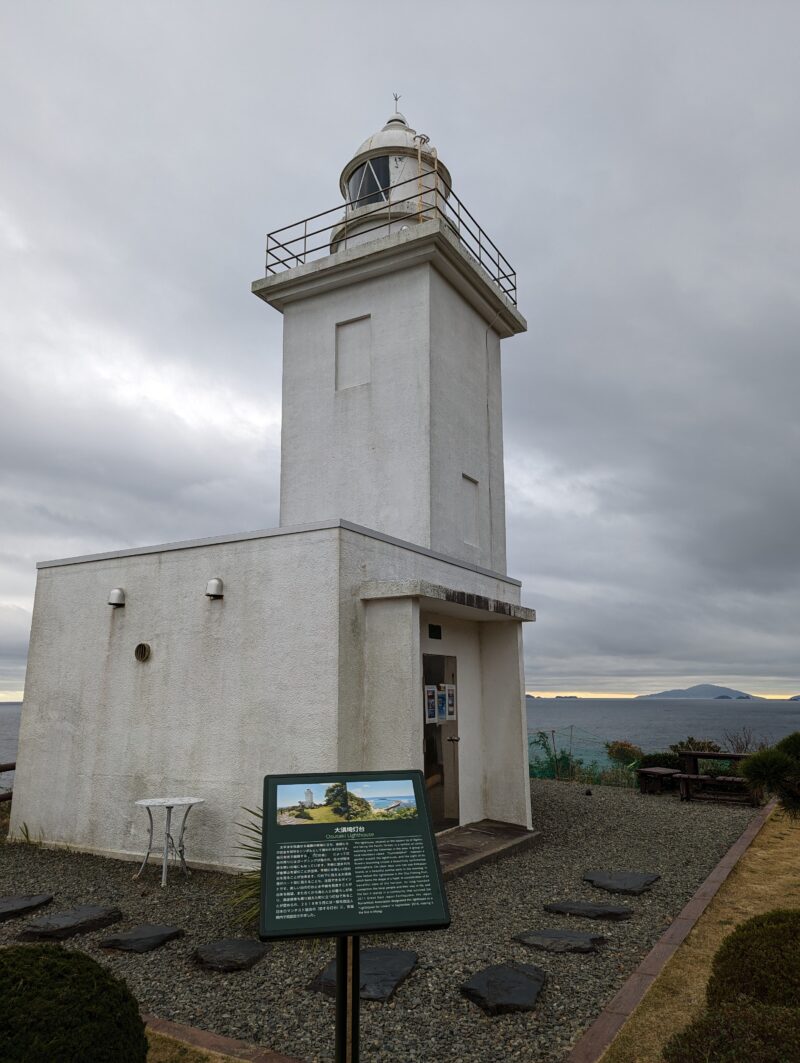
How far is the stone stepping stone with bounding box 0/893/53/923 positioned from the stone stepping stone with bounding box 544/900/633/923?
4610 mm

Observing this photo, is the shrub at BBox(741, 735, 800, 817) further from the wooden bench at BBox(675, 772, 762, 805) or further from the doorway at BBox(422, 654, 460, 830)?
the wooden bench at BBox(675, 772, 762, 805)

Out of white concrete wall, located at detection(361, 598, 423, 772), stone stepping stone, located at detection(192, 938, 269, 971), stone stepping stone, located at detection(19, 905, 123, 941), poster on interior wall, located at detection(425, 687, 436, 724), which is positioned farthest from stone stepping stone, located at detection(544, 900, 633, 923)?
stone stepping stone, located at detection(19, 905, 123, 941)

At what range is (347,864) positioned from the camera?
11.1 ft

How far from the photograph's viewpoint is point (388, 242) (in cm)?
1165

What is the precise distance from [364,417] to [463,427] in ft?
5.46

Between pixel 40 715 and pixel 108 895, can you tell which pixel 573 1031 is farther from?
pixel 40 715

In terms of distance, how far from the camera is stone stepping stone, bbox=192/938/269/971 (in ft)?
16.7

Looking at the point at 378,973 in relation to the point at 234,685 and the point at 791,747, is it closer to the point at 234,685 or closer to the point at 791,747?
the point at 791,747

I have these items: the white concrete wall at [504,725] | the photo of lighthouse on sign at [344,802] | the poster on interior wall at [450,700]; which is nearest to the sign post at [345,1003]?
the photo of lighthouse on sign at [344,802]

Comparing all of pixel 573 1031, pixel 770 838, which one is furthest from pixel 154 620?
pixel 770 838

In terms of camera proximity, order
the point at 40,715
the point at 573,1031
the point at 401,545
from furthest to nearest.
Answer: the point at 40,715
the point at 401,545
the point at 573,1031

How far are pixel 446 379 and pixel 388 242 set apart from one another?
2354 mm

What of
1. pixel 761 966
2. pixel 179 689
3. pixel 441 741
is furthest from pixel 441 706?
pixel 761 966

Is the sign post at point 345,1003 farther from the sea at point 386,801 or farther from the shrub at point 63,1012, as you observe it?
the shrub at point 63,1012
